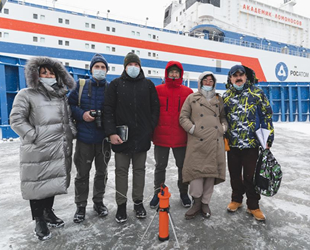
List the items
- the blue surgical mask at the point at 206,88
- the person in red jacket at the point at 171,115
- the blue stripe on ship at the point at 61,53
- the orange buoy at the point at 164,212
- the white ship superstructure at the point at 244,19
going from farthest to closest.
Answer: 1. the white ship superstructure at the point at 244,19
2. the blue stripe on ship at the point at 61,53
3. the person in red jacket at the point at 171,115
4. the blue surgical mask at the point at 206,88
5. the orange buoy at the point at 164,212

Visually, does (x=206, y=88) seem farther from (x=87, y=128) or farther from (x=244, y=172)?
(x=87, y=128)

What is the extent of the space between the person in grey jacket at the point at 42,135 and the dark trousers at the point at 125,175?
498mm

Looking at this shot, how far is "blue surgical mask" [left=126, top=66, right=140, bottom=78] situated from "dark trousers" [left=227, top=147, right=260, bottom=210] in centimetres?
132

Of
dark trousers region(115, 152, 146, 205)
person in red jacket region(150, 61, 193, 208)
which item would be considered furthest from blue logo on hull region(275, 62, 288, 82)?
dark trousers region(115, 152, 146, 205)

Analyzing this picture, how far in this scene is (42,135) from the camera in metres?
1.75

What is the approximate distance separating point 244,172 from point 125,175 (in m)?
1.29

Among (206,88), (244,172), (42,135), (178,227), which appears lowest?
(178,227)

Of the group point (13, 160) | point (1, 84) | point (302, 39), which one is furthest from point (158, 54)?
point (302, 39)

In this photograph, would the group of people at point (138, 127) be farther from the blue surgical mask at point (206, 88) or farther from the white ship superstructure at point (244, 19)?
the white ship superstructure at point (244, 19)

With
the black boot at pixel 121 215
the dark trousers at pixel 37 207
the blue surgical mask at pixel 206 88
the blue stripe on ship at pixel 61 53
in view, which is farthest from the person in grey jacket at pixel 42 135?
the blue stripe on ship at pixel 61 53

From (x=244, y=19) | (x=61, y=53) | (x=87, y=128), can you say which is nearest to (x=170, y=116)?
(x=87, y=128)

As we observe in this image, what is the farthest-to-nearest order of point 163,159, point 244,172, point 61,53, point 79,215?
1. point 61,53
2. point 163,159
3. point 244,172
4. point 79,215

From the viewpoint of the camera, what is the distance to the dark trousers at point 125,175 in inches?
82.3

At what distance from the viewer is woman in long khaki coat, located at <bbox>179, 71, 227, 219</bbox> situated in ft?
6.73
